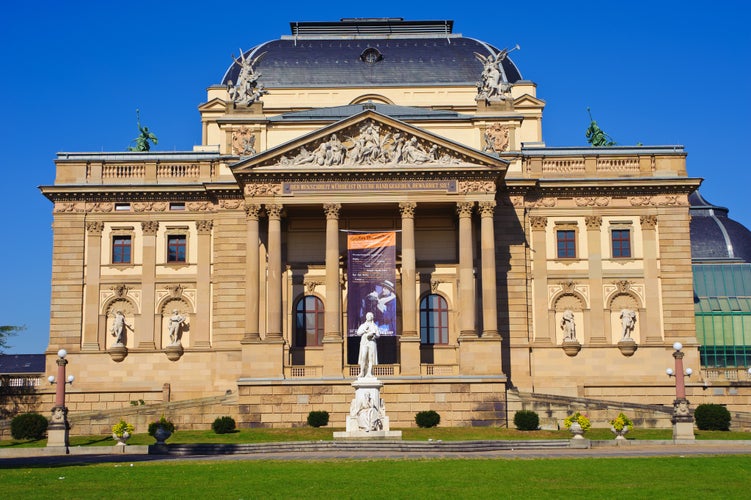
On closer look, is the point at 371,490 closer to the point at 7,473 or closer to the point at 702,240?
the point at 7,473

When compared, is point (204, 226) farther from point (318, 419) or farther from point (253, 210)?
point (318, 419)

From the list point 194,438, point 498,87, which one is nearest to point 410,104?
point 498,87

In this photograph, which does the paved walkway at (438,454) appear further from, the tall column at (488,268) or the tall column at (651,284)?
the tall column at (651,284)

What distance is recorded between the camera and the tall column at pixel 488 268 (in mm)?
64125

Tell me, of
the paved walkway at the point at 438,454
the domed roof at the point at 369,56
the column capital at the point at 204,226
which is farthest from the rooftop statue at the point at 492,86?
the paved walkway at the point at 438,454

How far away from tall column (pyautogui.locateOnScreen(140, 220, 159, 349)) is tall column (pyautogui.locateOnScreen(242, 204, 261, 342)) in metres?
7.08

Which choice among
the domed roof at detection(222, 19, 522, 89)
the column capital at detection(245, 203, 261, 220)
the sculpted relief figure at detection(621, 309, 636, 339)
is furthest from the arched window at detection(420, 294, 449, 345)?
the domed roof at detection(222, 19, 522, 89)

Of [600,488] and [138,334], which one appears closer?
[600,488]

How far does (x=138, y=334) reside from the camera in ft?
226

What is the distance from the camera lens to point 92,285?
69312 mm

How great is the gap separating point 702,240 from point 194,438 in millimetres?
50193

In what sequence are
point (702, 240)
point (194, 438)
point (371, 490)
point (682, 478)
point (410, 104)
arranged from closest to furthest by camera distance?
point (371, 490) < point (682, 478) < point (194, 438) < point (410, 104) < point (702, 240)

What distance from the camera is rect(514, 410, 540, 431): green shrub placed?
57656 millimetres

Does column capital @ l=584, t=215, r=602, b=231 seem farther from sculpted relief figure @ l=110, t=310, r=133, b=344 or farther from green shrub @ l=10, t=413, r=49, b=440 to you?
green shrub @ l=10, t=413, r=49, b=440
